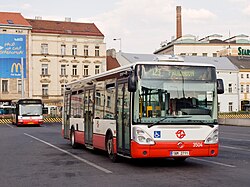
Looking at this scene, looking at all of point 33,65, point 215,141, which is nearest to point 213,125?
point 215,141

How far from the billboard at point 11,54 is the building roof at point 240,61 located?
40.3 metres

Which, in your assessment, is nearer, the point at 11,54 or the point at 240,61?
the point at 11,54

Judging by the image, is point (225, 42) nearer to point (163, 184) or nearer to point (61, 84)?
point (61, 84)

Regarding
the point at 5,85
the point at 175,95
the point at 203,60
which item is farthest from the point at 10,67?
the point at 175,95

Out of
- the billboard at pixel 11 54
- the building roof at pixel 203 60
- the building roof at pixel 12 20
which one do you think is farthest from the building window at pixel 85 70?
the billboard at pixel 11 54

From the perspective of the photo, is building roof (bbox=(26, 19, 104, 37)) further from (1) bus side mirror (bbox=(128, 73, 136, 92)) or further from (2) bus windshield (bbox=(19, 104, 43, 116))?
(1) bus side mirror (bbox=(128, 73, 136, 92))

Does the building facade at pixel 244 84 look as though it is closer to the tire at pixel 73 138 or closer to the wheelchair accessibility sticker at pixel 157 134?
the tire at pixel 73 138

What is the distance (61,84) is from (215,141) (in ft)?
231

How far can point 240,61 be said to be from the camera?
93562 mm

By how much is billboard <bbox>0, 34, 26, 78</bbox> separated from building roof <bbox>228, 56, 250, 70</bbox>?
40.3 meters

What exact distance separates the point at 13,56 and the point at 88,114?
52.0 m

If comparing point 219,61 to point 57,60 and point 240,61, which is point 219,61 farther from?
point 57,60

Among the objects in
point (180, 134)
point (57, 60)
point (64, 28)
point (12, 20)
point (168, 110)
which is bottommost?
point (180, 134)

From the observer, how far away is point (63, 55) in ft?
271
